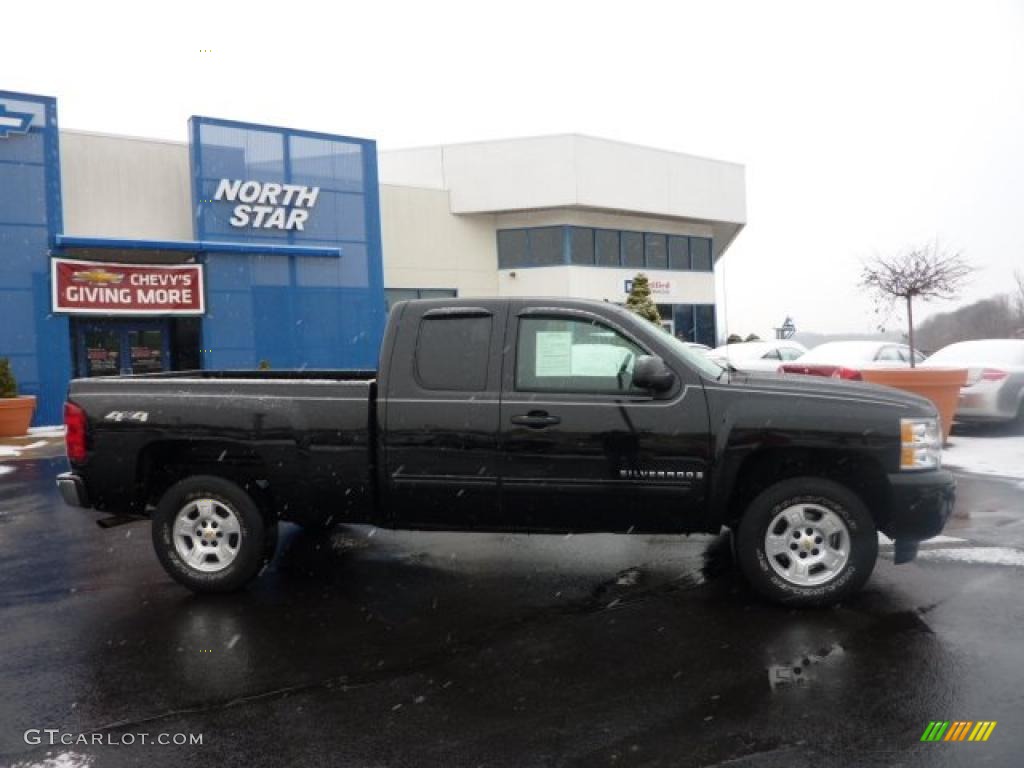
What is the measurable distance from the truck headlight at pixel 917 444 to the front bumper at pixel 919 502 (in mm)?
58

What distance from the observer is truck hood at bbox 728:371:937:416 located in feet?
17.5

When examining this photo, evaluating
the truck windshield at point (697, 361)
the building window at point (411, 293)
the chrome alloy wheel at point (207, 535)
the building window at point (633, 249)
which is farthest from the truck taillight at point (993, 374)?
the building window at point (633, 249)

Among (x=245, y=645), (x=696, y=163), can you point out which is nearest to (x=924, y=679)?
(x=245, y=645)

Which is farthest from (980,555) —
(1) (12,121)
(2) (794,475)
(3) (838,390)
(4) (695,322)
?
(4) (695,322)

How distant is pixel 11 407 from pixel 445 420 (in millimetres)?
14471

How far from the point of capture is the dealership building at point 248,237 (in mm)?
18844

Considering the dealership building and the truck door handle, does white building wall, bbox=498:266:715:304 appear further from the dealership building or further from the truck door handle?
the truck door handle

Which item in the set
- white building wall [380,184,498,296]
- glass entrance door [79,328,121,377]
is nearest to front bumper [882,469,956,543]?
glass entrance door [79,328,121,377]

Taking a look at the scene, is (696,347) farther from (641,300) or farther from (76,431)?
(76,431)

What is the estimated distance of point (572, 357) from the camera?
557cm

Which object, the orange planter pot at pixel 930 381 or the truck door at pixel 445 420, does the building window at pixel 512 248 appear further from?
the truck door at pixel 445 420

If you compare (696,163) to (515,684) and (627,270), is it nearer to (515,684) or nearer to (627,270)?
(627,270)

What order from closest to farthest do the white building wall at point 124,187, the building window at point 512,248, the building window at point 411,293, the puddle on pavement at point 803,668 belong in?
the puddle on pavement at point 803,668
the white building wall at point 124,187
the building window at point 411,293
the building window at point 512,248

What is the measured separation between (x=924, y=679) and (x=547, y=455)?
2357 millimetres
